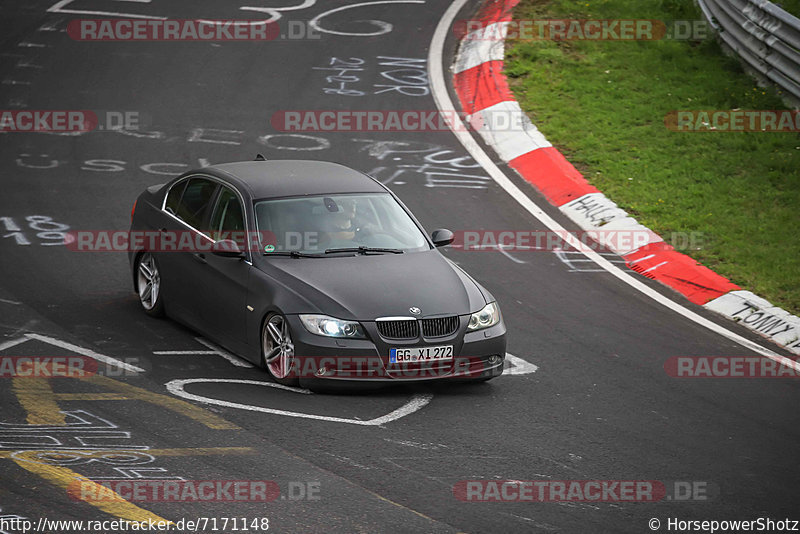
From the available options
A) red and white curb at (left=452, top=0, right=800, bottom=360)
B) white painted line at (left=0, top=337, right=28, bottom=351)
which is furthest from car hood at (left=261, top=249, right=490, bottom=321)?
red and white curb at (left=452, top=0, right=800, bottom=360)

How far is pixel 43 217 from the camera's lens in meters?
13.2

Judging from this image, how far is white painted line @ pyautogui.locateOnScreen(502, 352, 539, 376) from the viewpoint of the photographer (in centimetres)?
948

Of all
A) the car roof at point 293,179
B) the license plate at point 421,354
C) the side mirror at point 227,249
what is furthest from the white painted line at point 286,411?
the car roof at point 293,179

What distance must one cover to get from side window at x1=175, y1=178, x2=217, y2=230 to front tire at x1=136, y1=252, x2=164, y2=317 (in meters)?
0.59

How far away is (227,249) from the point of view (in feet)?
30.8

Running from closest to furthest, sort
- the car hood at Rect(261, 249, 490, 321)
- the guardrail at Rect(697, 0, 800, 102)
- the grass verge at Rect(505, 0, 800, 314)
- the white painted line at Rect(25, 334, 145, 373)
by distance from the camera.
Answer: the car hood at Rect(261, 249, 490, 321) < the white painted line at Rect(25, 334, 145, 373) < the grass verge at Rect(505, 0, 800, 314) < the guardrail at Rect(697, 0, 800, 102)

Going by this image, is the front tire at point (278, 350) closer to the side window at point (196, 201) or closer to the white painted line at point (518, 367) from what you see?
the side window at point (196, 201)

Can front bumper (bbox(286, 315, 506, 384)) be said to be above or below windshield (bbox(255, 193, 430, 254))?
below

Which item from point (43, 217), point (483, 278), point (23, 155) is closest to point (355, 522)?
point (483, 278)

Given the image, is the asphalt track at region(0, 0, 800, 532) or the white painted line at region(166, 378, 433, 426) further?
the white painted line at region(166, 378, 433, 426)

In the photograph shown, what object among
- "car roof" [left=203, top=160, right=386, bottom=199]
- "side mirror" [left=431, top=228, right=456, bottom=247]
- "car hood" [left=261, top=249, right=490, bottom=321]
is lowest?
"car hood" [left=261, top=249, right=490, bottom=321]

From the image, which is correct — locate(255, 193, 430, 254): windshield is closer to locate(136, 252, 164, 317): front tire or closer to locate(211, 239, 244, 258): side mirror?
locate(211, 239, 244, 258): side mirror

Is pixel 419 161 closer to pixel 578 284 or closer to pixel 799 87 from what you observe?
pixel 578 284

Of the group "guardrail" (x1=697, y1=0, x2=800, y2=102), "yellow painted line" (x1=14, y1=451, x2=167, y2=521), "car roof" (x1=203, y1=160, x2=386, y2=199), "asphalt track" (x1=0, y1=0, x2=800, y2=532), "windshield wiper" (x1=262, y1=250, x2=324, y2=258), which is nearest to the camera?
"yellow painted line" (x1=14, y1=451, x2=167, y2=521)
